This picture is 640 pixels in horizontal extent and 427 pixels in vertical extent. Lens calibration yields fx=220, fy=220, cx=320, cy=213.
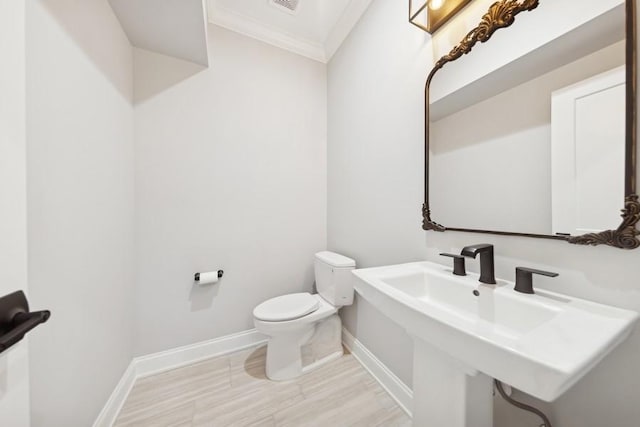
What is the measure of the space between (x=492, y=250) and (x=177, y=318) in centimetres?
192

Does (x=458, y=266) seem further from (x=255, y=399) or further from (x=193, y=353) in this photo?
(x=193, y=353)

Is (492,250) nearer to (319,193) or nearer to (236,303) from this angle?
(319,193)

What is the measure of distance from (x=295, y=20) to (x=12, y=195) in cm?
204

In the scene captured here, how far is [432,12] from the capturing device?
1075mm

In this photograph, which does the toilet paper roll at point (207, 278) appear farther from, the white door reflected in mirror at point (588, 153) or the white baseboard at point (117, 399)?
the white door reflected in mirror at point (588, 153)

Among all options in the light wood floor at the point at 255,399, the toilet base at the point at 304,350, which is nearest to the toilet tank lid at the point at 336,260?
the toilet base at the point at 304,350

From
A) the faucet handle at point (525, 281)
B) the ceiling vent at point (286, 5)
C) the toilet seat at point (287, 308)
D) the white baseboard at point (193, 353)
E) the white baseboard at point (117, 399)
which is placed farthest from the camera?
the ceiling vent at point (286, 5)

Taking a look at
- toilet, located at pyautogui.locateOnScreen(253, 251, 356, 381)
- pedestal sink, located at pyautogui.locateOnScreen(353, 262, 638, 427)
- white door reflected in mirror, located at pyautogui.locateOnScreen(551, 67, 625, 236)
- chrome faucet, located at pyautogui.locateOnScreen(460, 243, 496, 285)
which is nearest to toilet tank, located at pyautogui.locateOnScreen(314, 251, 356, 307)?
toilet, located at pyautogui.locateOnScreen(253, 251, 356, 381)

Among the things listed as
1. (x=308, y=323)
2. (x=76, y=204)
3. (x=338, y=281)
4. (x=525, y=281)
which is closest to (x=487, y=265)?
(x=525, y=281)

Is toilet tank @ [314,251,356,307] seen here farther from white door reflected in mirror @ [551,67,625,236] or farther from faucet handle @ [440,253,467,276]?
white door reflected in mirror @ [551,67,625,236]

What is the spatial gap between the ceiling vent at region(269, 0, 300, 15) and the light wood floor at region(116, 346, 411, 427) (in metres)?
2.61

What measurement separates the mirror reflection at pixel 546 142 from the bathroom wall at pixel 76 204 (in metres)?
1.53

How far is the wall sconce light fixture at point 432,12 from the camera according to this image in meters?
0.99

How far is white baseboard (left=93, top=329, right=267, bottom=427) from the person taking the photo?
1.16m
